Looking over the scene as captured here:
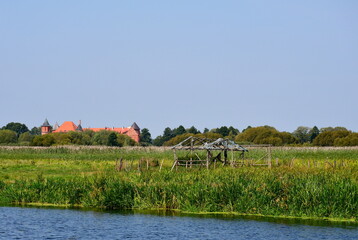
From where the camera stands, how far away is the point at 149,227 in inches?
1214

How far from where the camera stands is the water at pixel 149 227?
2875 cm

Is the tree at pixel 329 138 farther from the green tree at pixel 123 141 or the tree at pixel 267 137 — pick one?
the green tree at pixel 123 141

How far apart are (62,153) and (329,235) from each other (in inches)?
2827

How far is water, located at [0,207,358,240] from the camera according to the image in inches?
1132

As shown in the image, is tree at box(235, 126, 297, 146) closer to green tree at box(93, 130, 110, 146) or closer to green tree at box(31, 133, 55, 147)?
green tree at box(93, 130, 110, 146)

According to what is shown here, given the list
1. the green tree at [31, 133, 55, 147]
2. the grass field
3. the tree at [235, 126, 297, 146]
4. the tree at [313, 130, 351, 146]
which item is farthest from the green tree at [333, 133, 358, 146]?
the grass field

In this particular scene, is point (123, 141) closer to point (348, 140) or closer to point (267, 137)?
Result: point (267, 137)

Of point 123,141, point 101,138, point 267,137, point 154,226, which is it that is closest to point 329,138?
point 267,137

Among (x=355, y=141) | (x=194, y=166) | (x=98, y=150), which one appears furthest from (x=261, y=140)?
(x=194, y=166)

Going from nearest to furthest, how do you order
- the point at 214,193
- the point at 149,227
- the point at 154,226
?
the point at 149,227 < the point at 154,226 < the point at 214,193

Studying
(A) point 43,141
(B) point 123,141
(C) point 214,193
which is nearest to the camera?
(C) point 214,193

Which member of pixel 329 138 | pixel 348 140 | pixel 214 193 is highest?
pixel 329 138

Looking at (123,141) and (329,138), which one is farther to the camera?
(123,141)

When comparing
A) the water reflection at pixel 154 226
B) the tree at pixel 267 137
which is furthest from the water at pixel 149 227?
the tree at pixel 267 137
